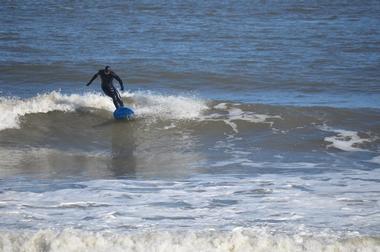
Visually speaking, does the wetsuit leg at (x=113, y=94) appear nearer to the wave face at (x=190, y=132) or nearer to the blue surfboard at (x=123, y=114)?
the blue surfboard at (x=123, y=114)

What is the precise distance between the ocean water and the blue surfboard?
0.19 m

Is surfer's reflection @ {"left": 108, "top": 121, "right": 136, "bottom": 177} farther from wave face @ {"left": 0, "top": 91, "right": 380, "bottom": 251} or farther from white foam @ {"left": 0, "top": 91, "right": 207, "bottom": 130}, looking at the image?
white foam @ {"left": 0, "top": 91, "right": 207, "bottom": 130}

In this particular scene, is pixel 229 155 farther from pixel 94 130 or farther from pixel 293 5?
pixel 293 5

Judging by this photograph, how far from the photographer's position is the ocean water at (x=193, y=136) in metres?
8.95

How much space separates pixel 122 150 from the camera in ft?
52.9

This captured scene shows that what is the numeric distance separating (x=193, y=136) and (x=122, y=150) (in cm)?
195

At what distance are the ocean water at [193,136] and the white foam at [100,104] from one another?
2.1 inches

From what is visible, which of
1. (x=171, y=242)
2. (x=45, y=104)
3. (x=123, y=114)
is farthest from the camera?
(x=45, y=104)

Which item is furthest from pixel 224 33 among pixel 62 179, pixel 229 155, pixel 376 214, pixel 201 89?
pixel 376 214

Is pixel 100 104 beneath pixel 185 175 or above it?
above

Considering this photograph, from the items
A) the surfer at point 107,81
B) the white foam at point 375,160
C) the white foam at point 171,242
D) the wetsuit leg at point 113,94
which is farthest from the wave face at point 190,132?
the white foam at point 171,242

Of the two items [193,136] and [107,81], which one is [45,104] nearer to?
[107,81]

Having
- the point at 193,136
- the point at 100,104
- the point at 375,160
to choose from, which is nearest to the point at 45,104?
the point at 100,104

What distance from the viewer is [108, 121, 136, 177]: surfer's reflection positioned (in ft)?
45.5
